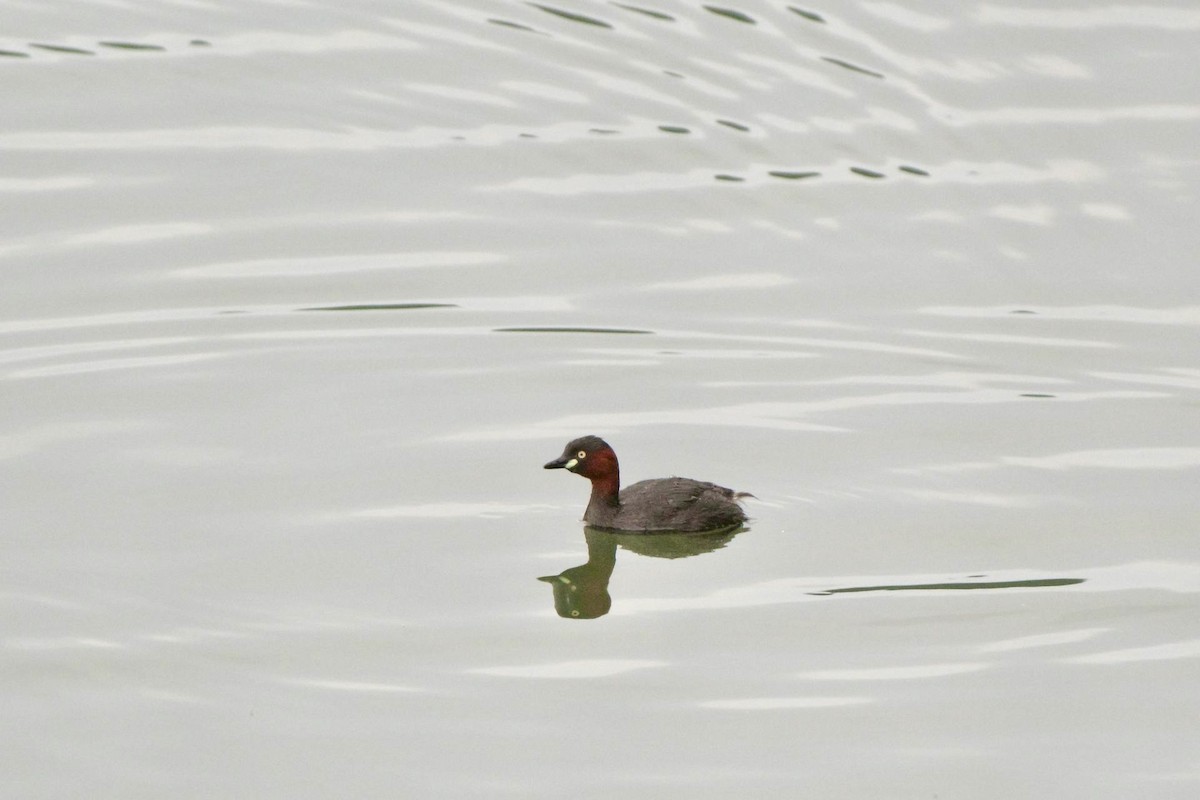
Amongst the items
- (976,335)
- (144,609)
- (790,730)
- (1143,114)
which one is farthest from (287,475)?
(1143,114)

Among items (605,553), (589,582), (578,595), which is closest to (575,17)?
(605,553)

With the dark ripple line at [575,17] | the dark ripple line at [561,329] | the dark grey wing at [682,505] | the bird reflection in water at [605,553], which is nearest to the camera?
the bird reflection in water at [605,553]

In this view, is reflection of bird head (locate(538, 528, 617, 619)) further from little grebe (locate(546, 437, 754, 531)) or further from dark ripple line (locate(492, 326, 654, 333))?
dark ripple line (locate(492, 326, 654, 333))

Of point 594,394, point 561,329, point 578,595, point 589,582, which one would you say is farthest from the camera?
point 561,329

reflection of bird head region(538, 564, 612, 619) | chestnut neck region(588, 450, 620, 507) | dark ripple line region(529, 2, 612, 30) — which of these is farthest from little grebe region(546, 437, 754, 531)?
dark ripple line region(529, 2, 612, 30)

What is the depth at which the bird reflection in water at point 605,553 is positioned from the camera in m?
9.26

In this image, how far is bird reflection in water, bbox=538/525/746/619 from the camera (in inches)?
364

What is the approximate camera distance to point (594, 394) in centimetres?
1152

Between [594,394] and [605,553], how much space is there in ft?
6.07

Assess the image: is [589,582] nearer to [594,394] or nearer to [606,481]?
[606,481]

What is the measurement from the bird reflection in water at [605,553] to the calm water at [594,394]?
3 centimetres

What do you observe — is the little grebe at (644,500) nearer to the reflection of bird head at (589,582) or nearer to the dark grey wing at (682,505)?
the dark grey wing at (682,505)

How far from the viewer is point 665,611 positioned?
359 inches

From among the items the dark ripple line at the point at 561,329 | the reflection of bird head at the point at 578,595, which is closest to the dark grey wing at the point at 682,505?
the reflection of bird head at the point at 578,595
